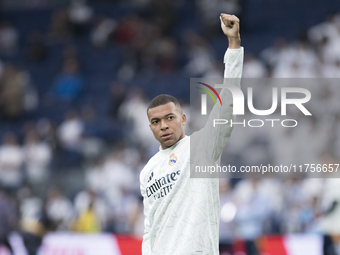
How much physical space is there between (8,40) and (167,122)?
52.1 feet

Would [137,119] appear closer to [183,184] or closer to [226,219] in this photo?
[226,219]

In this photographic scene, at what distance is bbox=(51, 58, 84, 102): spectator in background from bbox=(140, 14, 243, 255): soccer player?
12090 millimetres

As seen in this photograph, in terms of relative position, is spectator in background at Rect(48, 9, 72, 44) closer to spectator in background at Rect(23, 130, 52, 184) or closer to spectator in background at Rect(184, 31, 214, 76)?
spectator in background at Rect(184, 31, 214, 76)

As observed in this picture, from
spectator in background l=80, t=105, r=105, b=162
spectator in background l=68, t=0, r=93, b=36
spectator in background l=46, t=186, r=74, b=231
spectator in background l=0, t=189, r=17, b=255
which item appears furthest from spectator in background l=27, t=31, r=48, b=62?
spectator in background l=0, t=189, r=17, b=255

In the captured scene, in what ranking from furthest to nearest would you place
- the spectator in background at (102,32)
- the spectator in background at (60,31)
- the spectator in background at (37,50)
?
1. the spectator in background at (60,31)
2. the spectator in background at (37,50)
3. the spectator in background at (102,32)

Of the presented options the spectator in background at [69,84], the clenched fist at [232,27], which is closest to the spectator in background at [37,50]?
the spectator in background at [69,84]

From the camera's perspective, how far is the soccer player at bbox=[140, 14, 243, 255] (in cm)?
358

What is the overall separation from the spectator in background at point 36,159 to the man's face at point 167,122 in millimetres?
10220

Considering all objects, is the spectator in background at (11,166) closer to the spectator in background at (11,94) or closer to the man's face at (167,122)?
the spectator in background at (11,94)

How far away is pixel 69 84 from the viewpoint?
15.8m

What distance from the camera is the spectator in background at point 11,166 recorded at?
1380cm

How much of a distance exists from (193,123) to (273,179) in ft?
6.96

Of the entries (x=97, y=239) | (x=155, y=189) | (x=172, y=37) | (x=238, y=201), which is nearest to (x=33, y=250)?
(x=97, y=239)

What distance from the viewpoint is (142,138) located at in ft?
42.6
